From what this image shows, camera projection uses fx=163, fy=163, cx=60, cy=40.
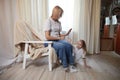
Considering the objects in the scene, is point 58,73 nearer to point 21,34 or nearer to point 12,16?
point 21,34

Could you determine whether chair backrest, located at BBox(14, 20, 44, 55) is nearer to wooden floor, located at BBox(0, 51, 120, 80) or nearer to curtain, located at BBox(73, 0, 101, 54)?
wooden floor, located at BBox(0, 51, 120, 80)

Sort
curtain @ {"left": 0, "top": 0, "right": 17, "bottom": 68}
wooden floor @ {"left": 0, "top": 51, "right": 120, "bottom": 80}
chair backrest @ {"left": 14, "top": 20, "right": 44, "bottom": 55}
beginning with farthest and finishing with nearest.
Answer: curtain @ {"left": 0, "top": 0, "right": 17, "bottom": 68} < chair backrest @ {"left": 14, "top": 20, "right": 44, "bottom": 55} < wooden floor @ {"left": 0, "top": 51, "right": 120, "bottom": 80}

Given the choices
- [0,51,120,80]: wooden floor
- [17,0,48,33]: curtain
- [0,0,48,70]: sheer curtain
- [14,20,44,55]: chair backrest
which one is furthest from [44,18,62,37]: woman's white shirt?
[17,0,48,33]: curtain

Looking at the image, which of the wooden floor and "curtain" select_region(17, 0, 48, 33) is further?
"curtain" select_region(17, 0, 48, 33)

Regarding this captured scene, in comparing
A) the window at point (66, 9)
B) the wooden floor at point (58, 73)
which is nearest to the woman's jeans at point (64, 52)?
the wooden floor at point (58, 73)

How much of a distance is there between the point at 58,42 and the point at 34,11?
5.05 feet

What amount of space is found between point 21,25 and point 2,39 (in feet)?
2.57

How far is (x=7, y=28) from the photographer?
3.76m

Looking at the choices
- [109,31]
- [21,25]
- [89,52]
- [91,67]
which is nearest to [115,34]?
[109,31]

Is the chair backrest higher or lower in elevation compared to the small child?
higher

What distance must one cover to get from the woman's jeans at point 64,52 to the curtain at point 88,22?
1397mm

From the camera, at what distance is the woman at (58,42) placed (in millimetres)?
2877

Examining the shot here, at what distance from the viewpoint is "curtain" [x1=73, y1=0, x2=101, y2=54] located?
421cm

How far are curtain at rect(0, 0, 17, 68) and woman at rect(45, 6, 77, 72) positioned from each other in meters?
1.08
